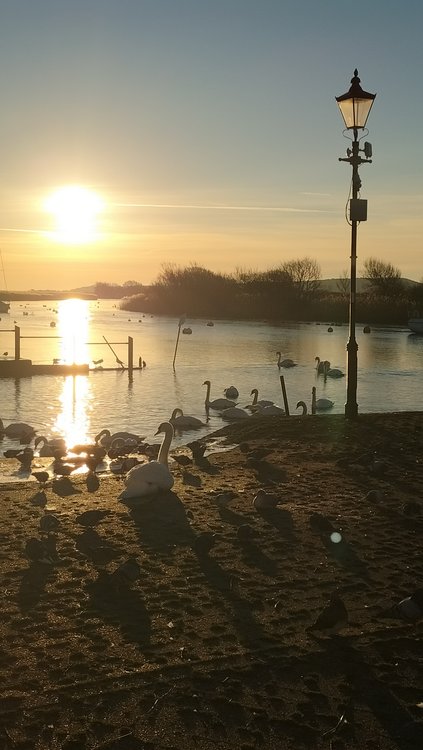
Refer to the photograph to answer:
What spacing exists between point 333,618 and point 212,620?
2.88 ft

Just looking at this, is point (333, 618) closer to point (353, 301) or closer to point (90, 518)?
point (90, 518)

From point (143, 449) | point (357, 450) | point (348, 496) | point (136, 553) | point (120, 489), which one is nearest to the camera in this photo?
point (136, 553)

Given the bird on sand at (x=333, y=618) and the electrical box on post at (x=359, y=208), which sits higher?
the electrical box on post at (x=359, y=208)

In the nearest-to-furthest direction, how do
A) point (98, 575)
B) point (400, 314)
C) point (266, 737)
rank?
point (266, 737), point (98, 575), point (400, 314)

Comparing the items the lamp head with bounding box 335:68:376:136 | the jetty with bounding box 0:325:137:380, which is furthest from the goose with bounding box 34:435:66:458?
the jetty with bounding box 0:325:137:380

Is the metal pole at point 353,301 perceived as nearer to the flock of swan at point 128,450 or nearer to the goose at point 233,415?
the flock of swan at point 128,450

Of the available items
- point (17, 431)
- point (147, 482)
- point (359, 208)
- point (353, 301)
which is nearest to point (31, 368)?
point (17, 431)

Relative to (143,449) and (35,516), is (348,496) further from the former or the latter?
(143,449)

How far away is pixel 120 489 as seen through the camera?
34.1 ft

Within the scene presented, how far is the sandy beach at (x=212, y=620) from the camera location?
4172 millimetres

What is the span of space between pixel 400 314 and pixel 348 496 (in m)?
92.2

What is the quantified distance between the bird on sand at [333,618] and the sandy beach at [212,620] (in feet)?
0.14

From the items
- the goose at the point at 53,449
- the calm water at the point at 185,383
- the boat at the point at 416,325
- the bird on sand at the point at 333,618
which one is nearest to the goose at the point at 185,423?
A: the calm water at the point at 185,383

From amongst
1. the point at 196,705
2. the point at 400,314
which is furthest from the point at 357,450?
the point at 400,314
